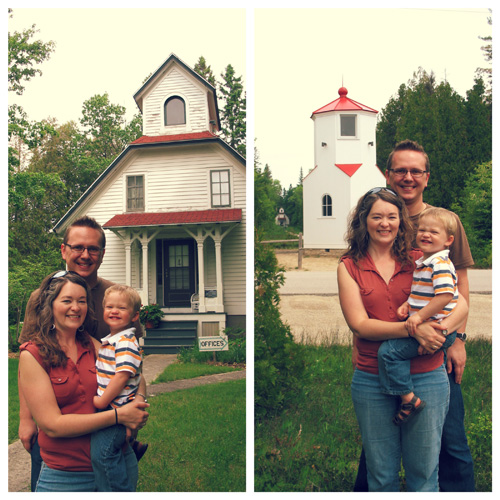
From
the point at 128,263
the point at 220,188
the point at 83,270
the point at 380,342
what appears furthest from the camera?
the point at 220,188

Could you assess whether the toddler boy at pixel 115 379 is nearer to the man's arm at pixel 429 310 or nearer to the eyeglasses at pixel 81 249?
the eyeglasses at pixel 81 249

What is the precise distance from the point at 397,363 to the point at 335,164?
146cm

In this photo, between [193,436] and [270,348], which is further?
[193,436]

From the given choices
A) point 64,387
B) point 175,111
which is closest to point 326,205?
point 175,111

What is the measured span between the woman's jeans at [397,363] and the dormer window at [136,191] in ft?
6.50

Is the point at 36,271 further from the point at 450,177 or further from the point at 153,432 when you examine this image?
the point at 450,177

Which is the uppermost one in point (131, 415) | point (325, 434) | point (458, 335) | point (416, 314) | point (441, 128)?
point (441, 128)

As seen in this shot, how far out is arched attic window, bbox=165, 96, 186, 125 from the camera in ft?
11.6

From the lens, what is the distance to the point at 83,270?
7.14ft

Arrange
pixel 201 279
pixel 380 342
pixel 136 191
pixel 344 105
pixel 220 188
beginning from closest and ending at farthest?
pixel 380 342 < pixel 344 105 < pixel 136 191 < pixel 220 188 < pixel 201 279

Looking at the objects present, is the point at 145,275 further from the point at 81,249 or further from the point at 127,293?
the point at 127,293

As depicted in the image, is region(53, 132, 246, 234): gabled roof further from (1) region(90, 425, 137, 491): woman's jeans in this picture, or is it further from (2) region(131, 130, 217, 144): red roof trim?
(1) region(90, 425, 137, 491): woman's jeans

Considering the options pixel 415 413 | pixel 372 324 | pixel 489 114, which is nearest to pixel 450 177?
pixel 489 114

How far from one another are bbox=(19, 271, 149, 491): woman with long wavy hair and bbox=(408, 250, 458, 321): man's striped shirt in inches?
50.7
